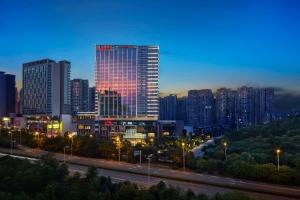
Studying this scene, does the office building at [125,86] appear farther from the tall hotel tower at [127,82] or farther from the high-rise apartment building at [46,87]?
the high-rise apartment building at [46,87]

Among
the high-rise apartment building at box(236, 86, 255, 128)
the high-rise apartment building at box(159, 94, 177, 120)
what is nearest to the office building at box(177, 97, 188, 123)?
the high-rise apartment building at box(159, 94, 177, 120)

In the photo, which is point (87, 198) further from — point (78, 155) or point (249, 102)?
point (249, 102)

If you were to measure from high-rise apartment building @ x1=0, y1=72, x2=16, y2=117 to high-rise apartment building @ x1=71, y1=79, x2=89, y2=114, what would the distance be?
27251 millimetres

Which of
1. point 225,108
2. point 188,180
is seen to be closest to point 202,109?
point 225,108

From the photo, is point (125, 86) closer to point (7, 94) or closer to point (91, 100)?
point (91, 100)

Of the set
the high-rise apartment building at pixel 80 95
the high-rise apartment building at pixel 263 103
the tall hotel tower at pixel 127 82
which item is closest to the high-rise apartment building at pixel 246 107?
the high-rise apartment building at pixel 263 103

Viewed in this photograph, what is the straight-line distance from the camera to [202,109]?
445 ft

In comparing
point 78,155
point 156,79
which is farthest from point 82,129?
point 78,155

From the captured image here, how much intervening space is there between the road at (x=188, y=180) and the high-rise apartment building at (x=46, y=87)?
255 ft

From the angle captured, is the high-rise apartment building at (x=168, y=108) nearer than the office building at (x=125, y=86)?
No

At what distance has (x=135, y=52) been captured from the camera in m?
89.9

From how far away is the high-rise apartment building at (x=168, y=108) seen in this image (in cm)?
15475

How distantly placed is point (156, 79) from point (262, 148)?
1966 inches

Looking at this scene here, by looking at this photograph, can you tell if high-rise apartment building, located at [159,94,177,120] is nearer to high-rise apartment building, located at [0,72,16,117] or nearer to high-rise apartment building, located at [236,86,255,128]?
high-rise apartment building, located at [236,86,255,128]
